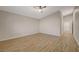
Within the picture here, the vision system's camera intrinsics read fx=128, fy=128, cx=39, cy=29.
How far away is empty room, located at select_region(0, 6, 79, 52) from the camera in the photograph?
5.42 feet

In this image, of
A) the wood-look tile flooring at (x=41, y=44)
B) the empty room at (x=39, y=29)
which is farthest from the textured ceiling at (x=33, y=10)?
the wood-look tile flooring at (x=41, y=44)

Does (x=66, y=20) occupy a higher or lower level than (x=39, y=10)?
lower

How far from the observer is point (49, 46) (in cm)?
165

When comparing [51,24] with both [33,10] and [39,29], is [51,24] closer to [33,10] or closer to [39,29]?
[39,29]

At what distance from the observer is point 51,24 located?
169 cm

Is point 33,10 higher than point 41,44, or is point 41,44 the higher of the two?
point 33,10

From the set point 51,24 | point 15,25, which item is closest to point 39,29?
point 51,24

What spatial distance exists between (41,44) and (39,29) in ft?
0.65

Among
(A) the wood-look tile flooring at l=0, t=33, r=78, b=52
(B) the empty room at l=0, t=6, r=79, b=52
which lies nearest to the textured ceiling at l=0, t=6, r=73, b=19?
(B) the empty room at l=0, t=6, r=79, b=52

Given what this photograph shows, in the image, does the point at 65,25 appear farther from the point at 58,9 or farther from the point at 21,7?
the point at 21,7

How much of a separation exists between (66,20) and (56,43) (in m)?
0.33

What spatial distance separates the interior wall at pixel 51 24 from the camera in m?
1.68

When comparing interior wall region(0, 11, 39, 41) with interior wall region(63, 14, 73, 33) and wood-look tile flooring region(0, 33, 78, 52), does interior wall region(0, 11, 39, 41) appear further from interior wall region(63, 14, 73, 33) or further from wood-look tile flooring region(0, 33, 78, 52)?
interior wall region(63, 14, 73, 33)
